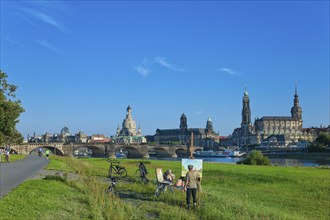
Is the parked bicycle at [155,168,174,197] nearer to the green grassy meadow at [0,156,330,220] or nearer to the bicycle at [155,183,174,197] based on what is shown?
the bicycle at [155,183,174,197]

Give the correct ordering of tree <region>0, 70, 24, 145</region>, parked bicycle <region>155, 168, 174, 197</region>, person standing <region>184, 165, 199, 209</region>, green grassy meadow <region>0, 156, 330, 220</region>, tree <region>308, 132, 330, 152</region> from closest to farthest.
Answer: green grassy meadow <region>0, 156, 330, 220</region>, person standing <region>184, 165, 199, 209</region>, parked bicycle <region>155, 168, 174, 197</region>, tree <region>0, 70, 24, 145</region>, tree <region>308, 132, 330, 152</region>

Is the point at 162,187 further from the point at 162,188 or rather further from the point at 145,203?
the point at 145,203

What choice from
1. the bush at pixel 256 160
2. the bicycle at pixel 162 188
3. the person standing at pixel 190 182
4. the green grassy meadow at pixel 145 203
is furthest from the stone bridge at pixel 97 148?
the person standing at pixel 190 182

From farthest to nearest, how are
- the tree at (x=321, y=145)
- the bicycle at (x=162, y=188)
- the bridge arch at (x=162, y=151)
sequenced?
the bridge arch at (x=162, y=151), the tree at (x=321, y=145), the bicycle at (x=162, y=188)

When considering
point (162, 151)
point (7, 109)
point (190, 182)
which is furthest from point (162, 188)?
point (162, 151)

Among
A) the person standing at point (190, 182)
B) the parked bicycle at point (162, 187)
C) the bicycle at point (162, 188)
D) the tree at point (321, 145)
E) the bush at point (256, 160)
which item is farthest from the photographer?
the tree at point (321, 145)

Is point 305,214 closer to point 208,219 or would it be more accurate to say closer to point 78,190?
point 208,219

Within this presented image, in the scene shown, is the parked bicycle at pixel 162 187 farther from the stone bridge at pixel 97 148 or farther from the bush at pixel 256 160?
the stone bridge at pixel 97 148

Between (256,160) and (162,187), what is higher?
(162,187)

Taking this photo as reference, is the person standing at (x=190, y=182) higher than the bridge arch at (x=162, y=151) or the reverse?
higher

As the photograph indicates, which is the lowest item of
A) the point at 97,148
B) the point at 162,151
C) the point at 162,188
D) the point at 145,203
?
the point at 162,151

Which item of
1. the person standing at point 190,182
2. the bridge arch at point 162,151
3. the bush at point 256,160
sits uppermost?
the person standing at point 190,182

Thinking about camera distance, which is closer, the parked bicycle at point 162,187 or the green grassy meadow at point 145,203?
the green grassy meadow at point 145,203

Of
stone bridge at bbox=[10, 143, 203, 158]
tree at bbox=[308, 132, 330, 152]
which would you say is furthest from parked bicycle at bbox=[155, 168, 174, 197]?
tree at bbox=[308, 132, 330, 152]
